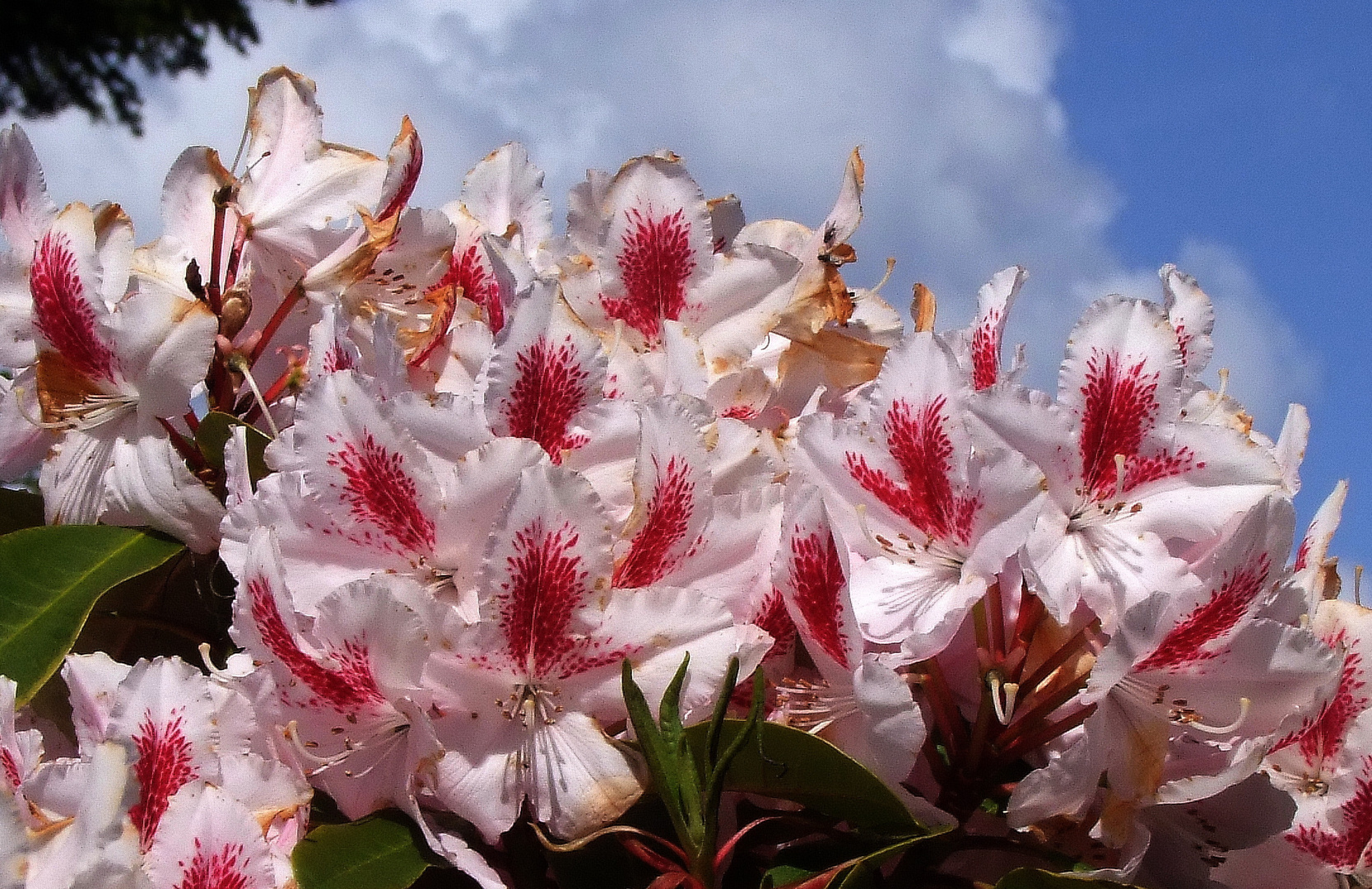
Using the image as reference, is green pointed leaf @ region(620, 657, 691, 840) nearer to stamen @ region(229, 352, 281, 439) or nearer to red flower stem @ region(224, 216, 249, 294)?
stamen @ region(229, 352, 281, 439)

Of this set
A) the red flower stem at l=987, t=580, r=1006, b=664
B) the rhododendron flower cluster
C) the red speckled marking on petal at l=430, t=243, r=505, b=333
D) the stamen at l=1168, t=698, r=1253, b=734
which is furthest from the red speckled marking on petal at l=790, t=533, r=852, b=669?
the red speckled marking on petal at l=430, t=243, r=505, b=333

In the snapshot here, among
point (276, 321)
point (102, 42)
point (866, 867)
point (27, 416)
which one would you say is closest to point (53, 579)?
point (27, 416)

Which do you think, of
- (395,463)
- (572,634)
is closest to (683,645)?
(572,634)

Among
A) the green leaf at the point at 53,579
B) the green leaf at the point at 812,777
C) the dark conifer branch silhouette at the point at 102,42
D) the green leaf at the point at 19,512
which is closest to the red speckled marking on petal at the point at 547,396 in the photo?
the green leaf at the point at 812,777

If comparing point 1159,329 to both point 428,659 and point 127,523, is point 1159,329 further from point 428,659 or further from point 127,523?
point 127,523

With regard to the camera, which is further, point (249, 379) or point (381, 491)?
point (249, 379)

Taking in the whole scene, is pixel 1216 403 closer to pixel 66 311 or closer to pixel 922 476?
pixel 922 476

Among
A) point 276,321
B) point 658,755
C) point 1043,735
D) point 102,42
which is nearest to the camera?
point 658,755
